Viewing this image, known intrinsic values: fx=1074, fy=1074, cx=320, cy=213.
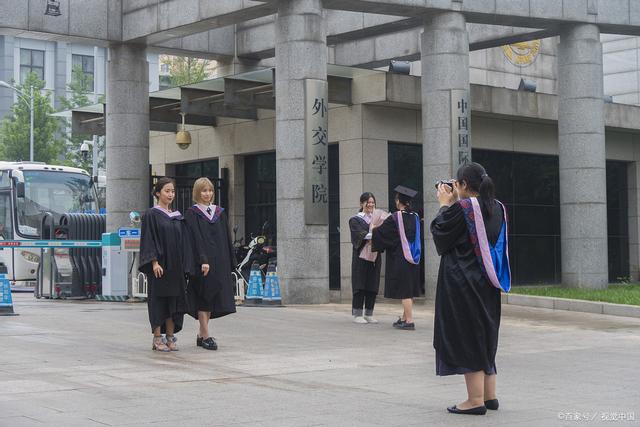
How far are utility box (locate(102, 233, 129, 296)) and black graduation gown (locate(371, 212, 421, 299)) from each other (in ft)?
22.0

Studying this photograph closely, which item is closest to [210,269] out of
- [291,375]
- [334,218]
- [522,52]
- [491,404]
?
[291,375]

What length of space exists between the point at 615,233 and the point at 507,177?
4.24 metres

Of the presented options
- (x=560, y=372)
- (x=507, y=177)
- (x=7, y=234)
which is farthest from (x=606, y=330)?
(x=7, y=234)

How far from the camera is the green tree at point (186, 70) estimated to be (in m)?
47.0

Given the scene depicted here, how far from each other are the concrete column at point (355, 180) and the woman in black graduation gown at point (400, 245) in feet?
20.3

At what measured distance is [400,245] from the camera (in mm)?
14320

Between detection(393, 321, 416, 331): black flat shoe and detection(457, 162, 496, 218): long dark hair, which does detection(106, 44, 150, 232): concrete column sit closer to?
detection(393, 321, 416, 331): black flat shoe

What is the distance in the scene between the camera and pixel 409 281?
14188mm

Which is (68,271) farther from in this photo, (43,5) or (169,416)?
(169,416)

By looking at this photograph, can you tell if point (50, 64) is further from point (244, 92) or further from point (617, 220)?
point (244, 92)

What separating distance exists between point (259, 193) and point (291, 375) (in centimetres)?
1450

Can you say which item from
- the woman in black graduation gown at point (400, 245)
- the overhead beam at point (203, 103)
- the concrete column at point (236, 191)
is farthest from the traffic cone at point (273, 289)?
the concrete column at point (236, 191)

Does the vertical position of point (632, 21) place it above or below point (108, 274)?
above

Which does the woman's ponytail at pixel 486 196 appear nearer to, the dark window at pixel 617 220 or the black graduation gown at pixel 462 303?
the black graduation gown at pixel 462 303
